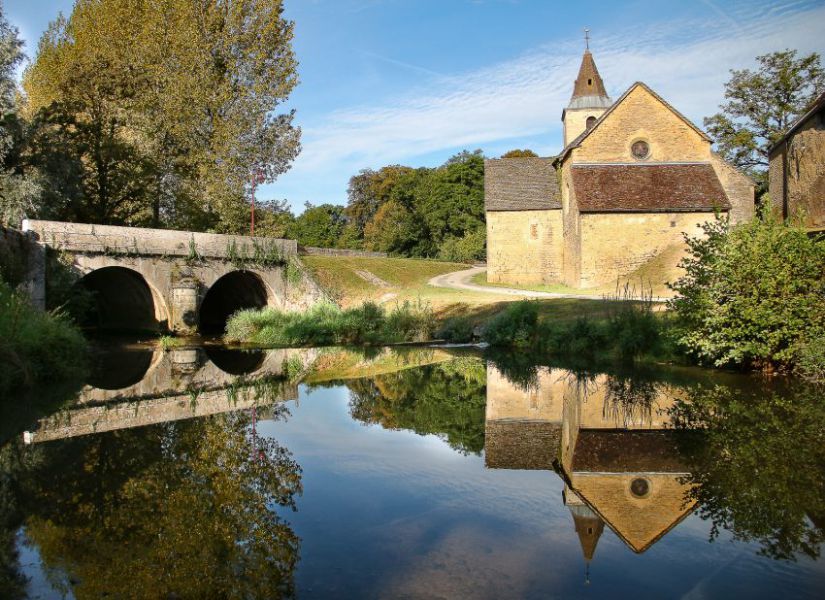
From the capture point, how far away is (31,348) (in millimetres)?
11266

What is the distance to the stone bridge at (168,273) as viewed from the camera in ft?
65.4

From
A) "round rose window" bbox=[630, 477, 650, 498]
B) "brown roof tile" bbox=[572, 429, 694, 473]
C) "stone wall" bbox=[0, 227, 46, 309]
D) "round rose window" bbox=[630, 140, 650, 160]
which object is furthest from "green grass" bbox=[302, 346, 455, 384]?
"round rose window" bbox=[630, 140, 650, 160]

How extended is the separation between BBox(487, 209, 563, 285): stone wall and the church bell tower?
808cm

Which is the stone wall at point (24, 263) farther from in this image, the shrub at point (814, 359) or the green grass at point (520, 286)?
the green grass at point (520, 286)

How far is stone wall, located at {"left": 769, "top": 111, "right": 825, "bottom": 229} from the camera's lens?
12.4m

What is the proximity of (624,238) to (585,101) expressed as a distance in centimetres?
1486

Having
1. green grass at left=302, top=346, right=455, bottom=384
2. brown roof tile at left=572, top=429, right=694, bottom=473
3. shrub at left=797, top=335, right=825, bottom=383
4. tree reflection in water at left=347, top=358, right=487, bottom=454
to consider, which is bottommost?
green grass at left=302, top=346, right=455, bottom=384

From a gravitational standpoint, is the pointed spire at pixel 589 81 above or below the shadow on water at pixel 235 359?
above

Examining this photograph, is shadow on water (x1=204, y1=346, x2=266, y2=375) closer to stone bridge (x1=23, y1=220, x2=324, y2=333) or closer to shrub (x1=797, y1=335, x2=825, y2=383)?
stone bridge (x1=23, y1=220, x2=324, y2=333)

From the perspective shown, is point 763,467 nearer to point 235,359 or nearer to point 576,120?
point 235,359

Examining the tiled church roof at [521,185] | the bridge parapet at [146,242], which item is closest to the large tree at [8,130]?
the bridge parapet at [146,242]

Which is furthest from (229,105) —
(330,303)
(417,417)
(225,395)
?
(417,417)

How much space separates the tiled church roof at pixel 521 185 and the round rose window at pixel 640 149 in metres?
5.25

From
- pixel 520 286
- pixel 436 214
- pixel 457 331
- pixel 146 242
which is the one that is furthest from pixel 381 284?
pixel 436 214
